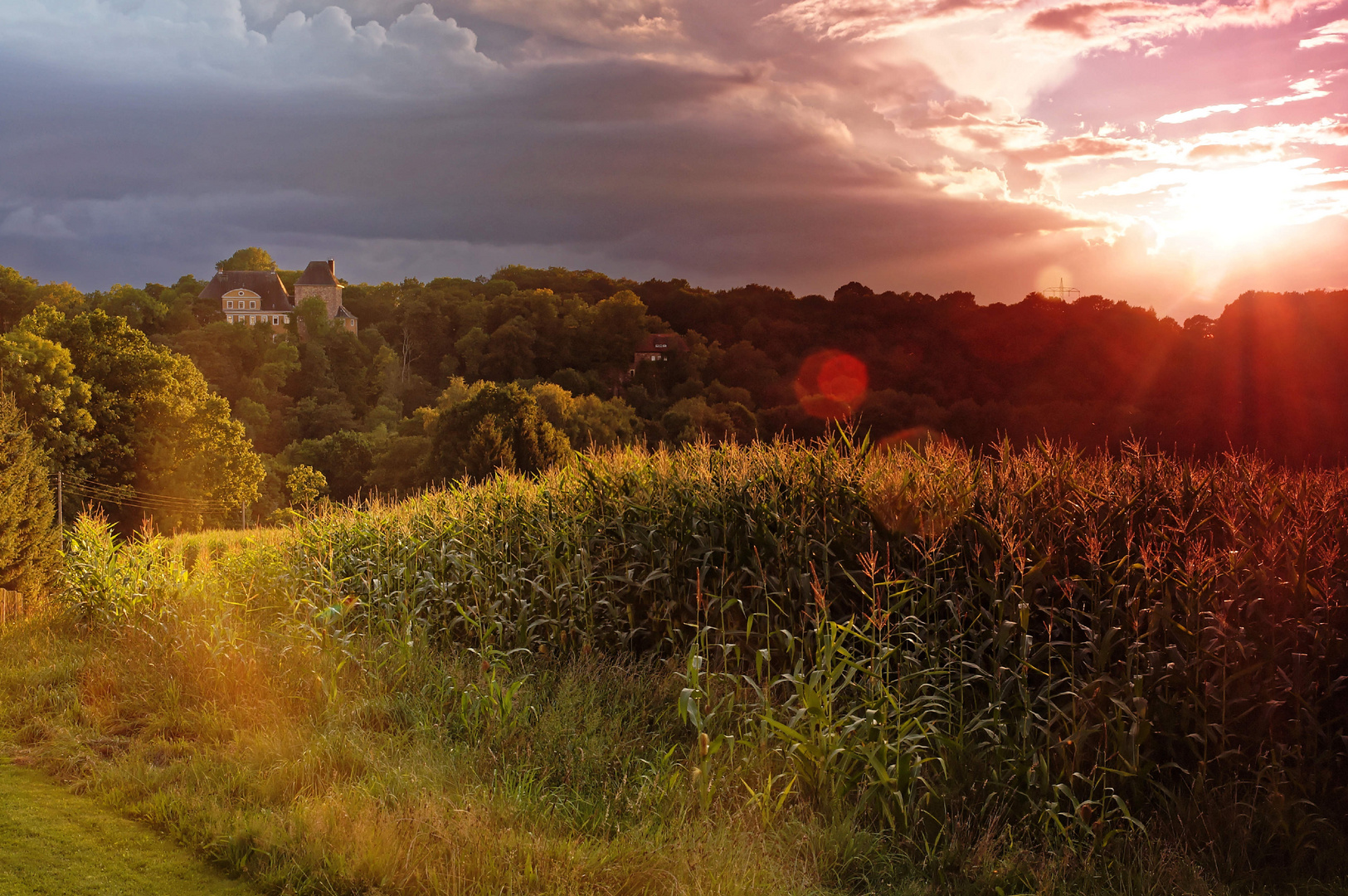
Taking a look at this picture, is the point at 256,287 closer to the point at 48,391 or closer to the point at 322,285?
the point at 322,285

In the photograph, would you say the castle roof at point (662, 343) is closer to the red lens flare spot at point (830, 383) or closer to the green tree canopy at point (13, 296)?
the red lens flare spot at point (830, 383)

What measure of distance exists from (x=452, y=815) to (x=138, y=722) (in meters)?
3.39

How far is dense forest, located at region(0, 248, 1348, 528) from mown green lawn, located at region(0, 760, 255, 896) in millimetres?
16006

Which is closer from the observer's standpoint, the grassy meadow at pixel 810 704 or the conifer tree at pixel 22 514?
the grassy meadow at pixel 810 704

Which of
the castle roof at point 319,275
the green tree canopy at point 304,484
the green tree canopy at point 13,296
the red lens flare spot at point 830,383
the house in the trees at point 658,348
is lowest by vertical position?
the green tree canopy at point 304,484

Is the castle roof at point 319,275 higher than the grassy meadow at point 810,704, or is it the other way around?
the castle roof at point 319,275

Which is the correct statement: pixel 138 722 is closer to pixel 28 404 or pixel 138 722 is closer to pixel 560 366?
pixel 28 404

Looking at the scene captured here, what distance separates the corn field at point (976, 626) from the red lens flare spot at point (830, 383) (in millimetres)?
33274

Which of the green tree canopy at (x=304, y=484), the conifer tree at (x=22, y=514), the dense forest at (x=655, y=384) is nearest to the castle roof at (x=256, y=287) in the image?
the dense forest at (x=655, y=384)

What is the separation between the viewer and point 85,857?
12.9 ft

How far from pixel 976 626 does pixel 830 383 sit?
39.7m

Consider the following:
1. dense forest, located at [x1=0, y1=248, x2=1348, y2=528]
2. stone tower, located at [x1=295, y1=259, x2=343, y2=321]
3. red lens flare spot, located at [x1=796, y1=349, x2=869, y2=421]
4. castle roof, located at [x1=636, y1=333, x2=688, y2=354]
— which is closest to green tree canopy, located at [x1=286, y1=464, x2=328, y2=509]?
dense forest, located at [x1=0, y1=248, x2=1348, y2=528]

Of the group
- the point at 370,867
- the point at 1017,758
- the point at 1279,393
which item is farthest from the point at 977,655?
the point at 1279,393

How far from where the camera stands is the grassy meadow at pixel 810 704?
3.96 m
